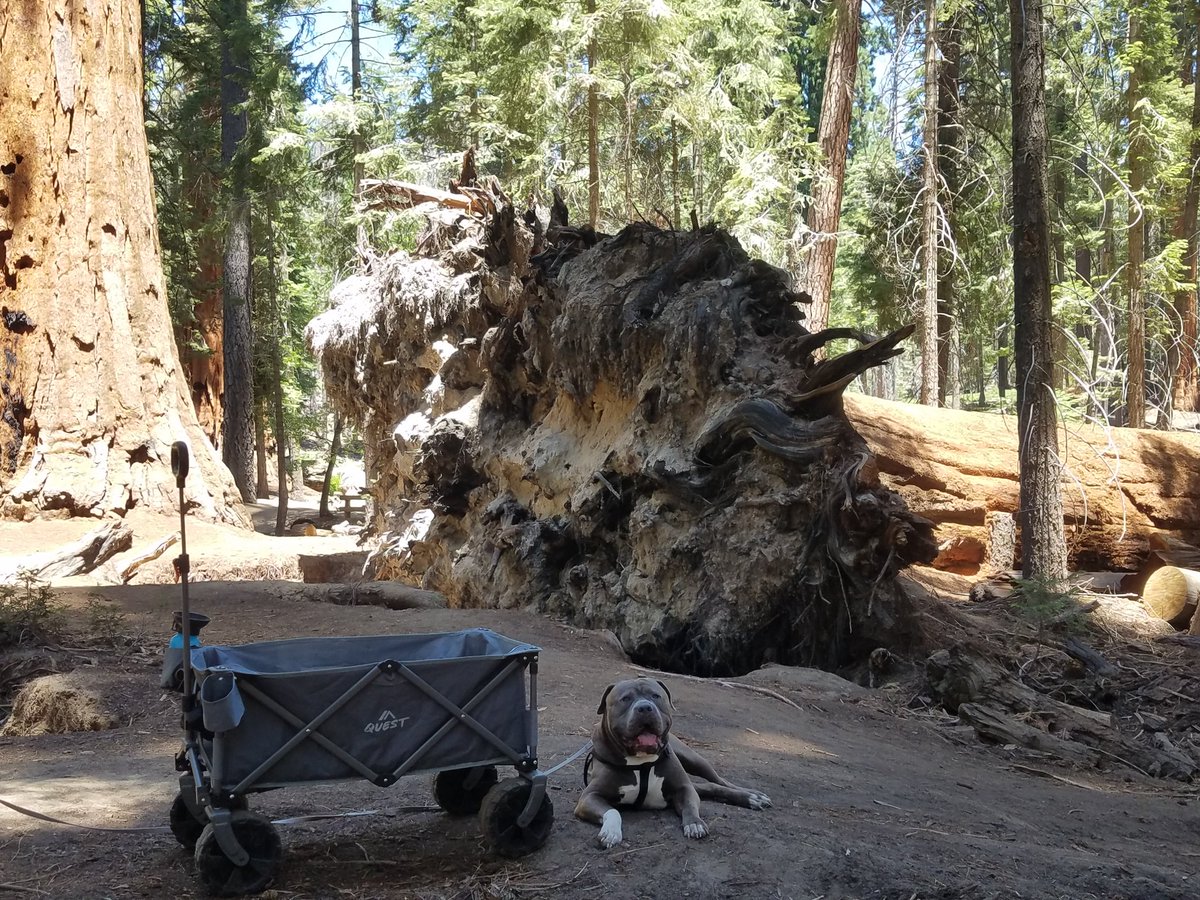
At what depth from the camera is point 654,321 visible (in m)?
10.7

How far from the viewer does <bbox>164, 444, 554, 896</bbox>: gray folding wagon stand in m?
3.38

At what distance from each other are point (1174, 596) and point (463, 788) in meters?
10.5

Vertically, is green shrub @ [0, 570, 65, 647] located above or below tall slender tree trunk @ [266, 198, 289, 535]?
below

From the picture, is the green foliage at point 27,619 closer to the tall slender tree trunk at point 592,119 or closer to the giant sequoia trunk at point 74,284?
the giant sequoia trunk at point 74,284

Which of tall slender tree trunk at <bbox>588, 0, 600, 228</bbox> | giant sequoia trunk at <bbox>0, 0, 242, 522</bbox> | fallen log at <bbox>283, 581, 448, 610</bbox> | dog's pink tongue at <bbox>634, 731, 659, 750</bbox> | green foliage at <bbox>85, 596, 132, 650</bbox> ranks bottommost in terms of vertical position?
fallen log at <bbox>283, 581, 448, 610</bbox>

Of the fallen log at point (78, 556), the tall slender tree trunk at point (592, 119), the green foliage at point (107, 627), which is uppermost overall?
the tall slender tree trunk at point (592, 119)

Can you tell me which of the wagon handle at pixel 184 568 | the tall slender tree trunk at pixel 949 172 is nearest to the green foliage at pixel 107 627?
the wagon handle at pixel 184 568

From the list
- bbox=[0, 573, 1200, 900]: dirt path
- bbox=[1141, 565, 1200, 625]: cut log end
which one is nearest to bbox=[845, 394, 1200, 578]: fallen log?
bbox=[1141, 565, 1200, 625]: cut log end

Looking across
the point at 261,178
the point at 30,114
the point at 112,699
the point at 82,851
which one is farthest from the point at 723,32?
the point at 82,851

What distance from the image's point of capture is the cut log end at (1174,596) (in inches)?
455

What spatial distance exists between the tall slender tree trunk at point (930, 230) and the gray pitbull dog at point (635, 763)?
51.5 ft

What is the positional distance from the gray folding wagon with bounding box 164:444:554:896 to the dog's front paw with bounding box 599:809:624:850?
0.71 ft

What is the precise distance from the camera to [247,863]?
3.37m

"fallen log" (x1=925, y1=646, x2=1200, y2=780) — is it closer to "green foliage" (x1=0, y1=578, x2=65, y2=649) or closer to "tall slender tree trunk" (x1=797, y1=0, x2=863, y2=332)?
"green foliage" (x1=0, y1=578, x2=65, y2=649)
